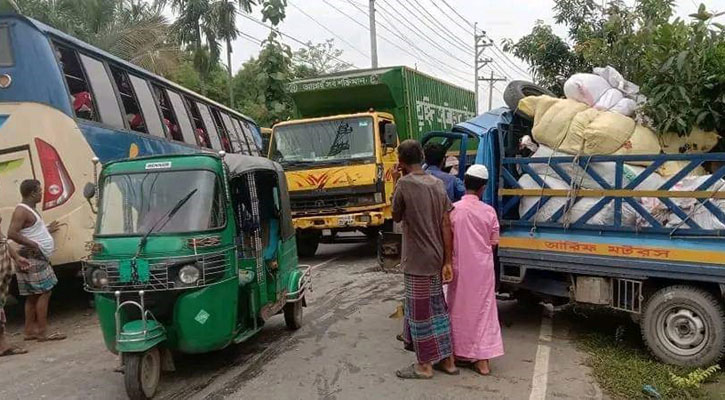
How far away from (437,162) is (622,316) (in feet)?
9.51

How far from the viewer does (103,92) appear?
8492 mm

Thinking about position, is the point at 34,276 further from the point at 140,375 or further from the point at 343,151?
the point at 343,151

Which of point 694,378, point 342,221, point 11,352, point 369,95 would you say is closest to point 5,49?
point 11,352

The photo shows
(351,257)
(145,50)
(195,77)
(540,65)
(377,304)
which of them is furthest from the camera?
(195,77)

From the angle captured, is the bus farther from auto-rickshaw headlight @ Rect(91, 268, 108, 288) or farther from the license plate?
the license plate

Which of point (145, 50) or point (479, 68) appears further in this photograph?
point (479, 68)

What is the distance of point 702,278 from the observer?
4.85 meters

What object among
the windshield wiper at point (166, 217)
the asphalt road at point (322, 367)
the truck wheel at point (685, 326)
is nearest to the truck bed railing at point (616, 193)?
the truck wheel at point (685, 326)

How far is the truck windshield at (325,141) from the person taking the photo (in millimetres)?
10852

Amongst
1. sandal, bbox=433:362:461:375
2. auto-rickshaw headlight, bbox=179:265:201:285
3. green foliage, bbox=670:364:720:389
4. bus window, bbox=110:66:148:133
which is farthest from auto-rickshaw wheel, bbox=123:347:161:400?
bus window, bbox=110:66:148:133

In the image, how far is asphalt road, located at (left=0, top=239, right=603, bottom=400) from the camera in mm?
4668

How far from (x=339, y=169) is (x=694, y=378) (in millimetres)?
7001

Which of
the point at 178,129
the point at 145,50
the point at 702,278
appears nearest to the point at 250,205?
the point at 702,278

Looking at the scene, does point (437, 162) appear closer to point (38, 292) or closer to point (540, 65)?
point (38, 292)
